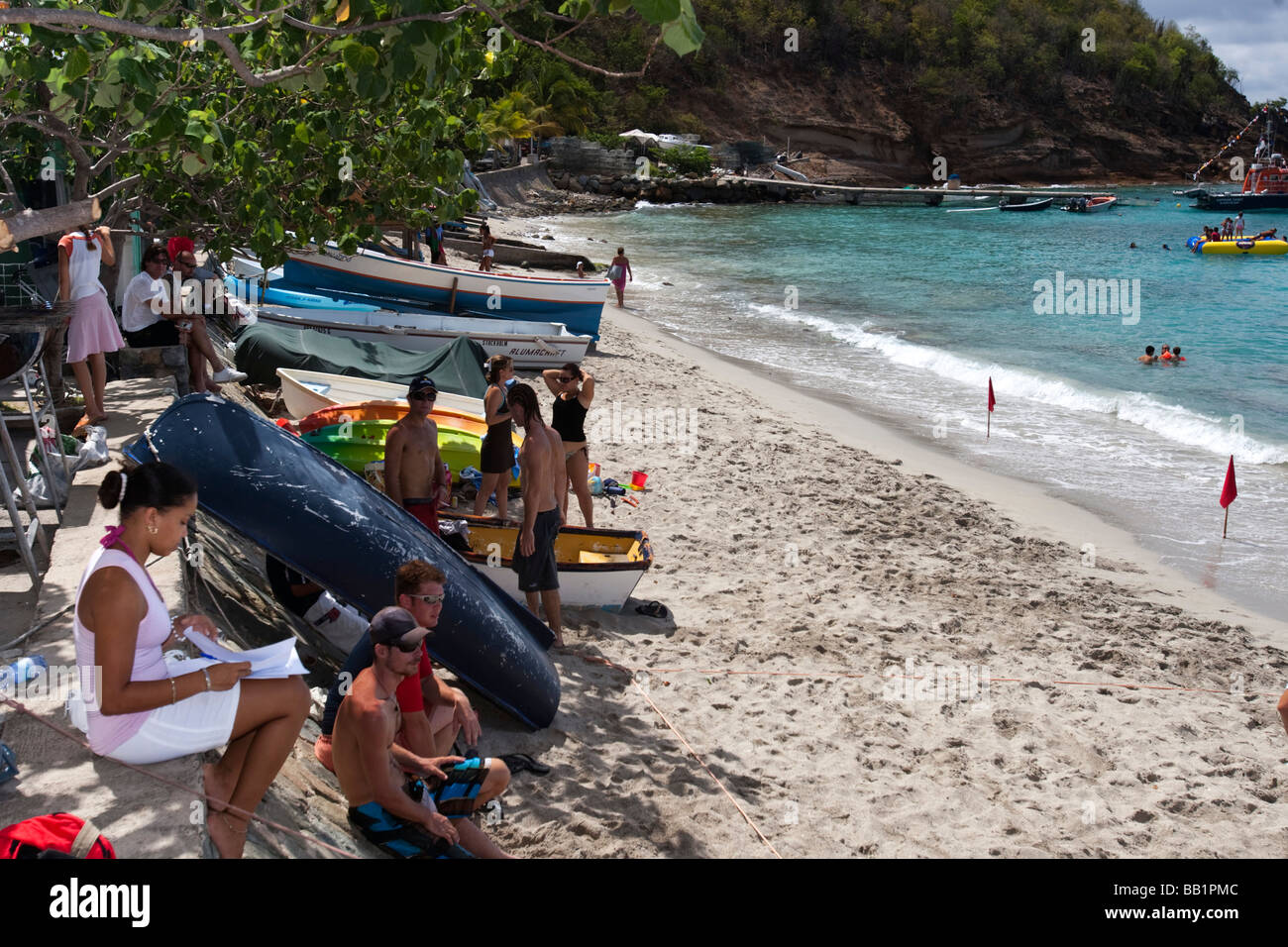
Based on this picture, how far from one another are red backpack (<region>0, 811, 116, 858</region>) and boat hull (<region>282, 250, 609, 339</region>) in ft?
45.6

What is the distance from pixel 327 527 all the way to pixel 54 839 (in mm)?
2705

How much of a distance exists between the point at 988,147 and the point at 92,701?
354 ft

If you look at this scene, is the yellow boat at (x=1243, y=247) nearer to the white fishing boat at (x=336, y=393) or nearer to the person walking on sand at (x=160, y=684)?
the white fishing boat at (x=336, y=393)

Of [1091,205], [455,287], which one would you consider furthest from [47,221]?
[1091,205]

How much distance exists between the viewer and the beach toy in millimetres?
4504

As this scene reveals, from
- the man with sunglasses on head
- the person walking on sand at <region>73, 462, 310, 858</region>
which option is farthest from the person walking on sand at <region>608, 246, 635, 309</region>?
the person walking on sand at <region>73, 462, 310, 858</region>

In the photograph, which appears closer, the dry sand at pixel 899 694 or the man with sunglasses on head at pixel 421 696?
the man with sunglasses on head at pixel 421 696

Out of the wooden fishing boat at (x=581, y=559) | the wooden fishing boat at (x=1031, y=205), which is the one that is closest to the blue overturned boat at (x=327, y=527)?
the wooden fishing boat at (x=581, y=559)

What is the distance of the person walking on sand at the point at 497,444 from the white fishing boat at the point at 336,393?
7.35 ft

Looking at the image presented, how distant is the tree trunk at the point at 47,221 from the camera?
4.06m

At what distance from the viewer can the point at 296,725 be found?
3.99 metres

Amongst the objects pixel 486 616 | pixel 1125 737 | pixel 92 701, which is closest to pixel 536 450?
pixel 486 616

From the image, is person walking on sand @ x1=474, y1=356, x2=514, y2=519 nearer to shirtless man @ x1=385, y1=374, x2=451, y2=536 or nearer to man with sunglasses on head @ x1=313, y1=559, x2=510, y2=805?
shirtless man @ x1=385, y1=374, x2=451, y2=536
